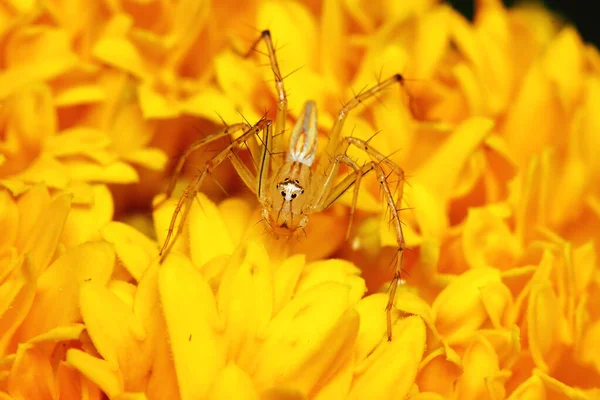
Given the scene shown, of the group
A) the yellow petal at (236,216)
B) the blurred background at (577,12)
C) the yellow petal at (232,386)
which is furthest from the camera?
the blurred background at (577,12)

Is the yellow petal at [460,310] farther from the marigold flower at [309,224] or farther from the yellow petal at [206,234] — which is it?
the yellow petal at [206,234]

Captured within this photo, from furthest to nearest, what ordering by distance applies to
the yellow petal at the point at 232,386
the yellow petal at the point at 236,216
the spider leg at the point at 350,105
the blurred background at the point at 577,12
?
the blurred background at the point at 577,12 → the spider leg at the point at 350,105 → the yellow petal at the point at 236,216 → the yellow petal at the point at 232,386

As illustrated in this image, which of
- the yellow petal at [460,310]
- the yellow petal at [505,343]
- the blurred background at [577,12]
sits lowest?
the yellow petal at [505,343]

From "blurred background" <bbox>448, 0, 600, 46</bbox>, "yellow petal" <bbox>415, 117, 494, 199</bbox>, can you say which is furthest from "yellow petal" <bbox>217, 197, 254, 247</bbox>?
"blurred background" <bbox>448, 0, 600, 46</bbox>

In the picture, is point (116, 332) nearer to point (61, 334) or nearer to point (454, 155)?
point (61, 334)

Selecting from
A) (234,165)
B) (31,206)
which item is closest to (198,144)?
(234,165)

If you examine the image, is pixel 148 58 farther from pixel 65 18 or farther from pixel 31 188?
pixel 31 188

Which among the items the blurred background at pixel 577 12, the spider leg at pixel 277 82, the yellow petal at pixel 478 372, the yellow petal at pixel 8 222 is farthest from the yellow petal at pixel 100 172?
the blurred background at pixel 577 12

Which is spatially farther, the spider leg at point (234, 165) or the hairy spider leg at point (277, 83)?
the hairy spider leg at point (277, 83)
